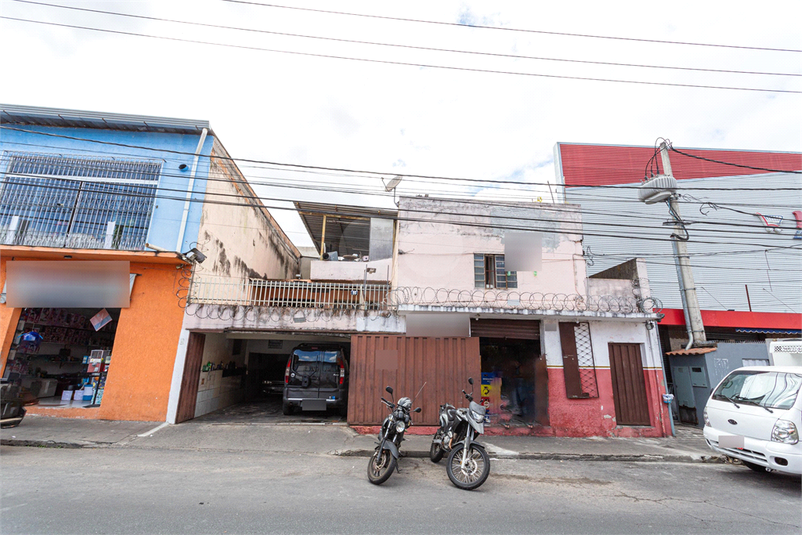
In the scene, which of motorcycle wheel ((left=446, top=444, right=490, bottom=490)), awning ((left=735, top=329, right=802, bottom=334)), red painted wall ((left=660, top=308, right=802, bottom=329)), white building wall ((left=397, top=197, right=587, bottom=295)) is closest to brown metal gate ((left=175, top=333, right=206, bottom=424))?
white building wall ((left=397, top=197, right=587, bottom=295))

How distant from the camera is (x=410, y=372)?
9352 mm

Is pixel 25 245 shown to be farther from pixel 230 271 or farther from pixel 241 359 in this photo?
pixel 241 359

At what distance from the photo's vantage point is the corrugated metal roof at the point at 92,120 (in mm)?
10172

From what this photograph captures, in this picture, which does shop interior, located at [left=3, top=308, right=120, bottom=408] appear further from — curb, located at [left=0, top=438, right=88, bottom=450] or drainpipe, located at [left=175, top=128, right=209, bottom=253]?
drainpipe, located at [left=175, top=128, right=209, bottom=253]

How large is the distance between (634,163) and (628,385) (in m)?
14.3

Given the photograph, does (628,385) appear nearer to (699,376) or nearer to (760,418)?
(699,376)

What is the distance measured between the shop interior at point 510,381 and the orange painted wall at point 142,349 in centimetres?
822

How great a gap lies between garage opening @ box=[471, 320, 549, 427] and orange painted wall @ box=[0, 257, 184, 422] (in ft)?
26.0

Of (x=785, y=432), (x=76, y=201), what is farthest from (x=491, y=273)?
(x=76, y=201)

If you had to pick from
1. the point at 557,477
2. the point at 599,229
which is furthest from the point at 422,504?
the point at 599,229

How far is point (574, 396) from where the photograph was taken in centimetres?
966

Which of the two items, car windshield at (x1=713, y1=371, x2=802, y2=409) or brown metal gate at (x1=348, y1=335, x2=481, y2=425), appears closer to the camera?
car windshield at (x1=713, y1=371, x2=802, y2=409)

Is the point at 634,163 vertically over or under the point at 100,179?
over

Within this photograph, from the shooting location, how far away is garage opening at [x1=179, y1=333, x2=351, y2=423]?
31.7 ft
